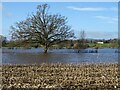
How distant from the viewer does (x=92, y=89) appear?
7594 mm

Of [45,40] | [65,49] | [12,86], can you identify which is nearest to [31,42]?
[45,40]

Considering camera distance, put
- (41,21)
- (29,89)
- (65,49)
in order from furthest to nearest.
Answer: (65,49), (41,21), (29,89)

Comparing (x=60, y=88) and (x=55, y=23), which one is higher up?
(x=55, y=23)

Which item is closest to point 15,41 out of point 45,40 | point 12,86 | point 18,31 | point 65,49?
point 18,31

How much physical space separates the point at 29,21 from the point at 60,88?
26692mm

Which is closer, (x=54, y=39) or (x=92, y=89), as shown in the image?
(x=92, y=89)

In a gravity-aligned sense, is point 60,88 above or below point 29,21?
below

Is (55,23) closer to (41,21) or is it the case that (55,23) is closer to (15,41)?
(41,21)

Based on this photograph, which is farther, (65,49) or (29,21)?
(65,49)

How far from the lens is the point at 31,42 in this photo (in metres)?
34.8

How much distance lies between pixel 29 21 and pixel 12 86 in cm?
2636

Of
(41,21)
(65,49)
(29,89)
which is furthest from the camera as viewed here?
(65,49)

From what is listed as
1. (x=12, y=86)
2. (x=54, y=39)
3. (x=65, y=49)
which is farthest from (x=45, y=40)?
(x=12, y=86)

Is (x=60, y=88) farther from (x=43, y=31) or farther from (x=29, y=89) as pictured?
(x=43, y=31)
